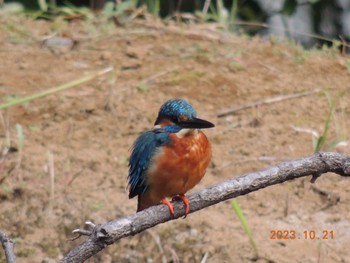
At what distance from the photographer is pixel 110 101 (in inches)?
197

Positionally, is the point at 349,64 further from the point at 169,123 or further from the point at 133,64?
the point at 169,123

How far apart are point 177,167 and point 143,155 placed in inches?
5.7

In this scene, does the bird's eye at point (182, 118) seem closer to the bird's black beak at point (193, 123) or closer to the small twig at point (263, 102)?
the bird's black beak at point (193, 123)

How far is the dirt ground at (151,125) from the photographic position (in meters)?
4.21

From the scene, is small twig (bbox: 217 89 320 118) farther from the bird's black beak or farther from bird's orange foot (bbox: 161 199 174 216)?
bird's orange foot (bbox: 161 199 174 216)

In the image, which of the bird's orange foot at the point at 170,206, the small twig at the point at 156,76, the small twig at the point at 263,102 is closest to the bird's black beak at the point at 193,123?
the bird's orange foot at the point at 170,206

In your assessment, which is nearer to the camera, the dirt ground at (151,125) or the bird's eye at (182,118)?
the bird's eye at (182,118)

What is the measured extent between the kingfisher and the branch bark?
0.81 feet

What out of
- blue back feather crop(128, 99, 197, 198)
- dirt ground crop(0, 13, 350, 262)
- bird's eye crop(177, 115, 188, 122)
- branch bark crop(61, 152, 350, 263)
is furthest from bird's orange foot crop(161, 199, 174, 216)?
dirt ground crop(0, 13, 350, 262)

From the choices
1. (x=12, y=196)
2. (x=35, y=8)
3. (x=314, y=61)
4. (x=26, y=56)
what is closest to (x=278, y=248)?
(x=12, y=196)

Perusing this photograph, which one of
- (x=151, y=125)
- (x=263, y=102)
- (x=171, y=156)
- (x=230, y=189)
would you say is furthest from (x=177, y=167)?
(x=263, y=102)

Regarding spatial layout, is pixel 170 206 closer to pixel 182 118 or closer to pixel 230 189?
pixel 230 189

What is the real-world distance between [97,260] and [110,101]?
3.54 ft

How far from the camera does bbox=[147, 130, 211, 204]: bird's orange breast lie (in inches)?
137
